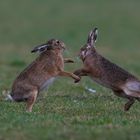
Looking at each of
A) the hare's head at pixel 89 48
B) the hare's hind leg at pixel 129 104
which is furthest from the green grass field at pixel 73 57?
the hare's head at pixel 89 48

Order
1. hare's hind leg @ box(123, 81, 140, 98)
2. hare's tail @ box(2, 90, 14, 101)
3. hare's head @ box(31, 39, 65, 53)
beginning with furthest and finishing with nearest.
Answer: hare's head @ box(31, 39, 65, 53), hare's hind leg @ box(123, 81, 140, 98), hare's tail @ box(2, 90, 14, 101)

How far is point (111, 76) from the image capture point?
1038 centimetres

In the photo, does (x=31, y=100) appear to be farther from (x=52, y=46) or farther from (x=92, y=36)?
(x=92, y=36)

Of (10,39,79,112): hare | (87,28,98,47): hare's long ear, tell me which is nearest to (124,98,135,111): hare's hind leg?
(10,39,79,112): hare

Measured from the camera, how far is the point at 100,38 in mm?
27484

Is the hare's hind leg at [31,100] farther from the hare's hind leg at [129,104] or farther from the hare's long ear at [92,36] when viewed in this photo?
the hare's long ear at [92,36]

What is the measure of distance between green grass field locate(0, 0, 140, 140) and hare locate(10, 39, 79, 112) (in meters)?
0.27

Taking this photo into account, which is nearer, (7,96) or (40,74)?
(40,74)

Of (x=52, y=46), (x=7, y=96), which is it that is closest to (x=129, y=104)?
(x=52, y=46)

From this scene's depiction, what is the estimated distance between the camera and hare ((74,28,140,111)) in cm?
1013

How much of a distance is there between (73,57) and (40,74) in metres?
8.16

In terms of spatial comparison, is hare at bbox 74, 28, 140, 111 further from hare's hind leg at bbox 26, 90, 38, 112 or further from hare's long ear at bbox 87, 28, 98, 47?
hare's hind leg at bbox 26, 90, 38, 112

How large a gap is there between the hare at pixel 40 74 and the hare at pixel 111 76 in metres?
0.35

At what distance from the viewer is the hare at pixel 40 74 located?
9.74 meters
